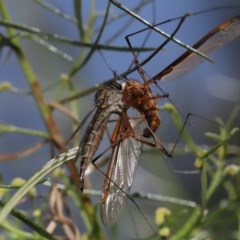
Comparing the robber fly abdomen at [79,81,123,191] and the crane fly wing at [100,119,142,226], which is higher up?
the robber fly abdomen at [79,81,123,191]

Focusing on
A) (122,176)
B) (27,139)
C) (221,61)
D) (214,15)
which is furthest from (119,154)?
(214,15)

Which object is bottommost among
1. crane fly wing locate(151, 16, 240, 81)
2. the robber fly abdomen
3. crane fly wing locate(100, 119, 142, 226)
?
crane fly wing locate(100, 119, 142, 226)
